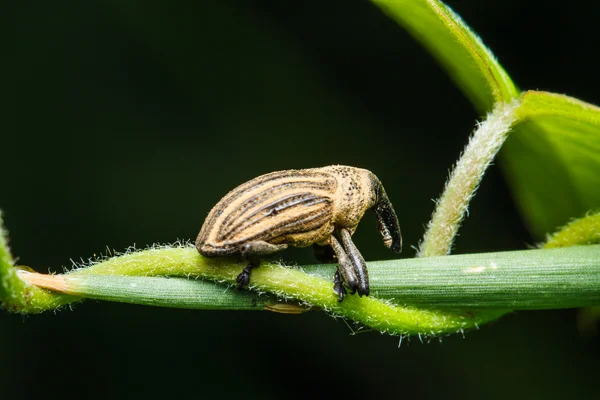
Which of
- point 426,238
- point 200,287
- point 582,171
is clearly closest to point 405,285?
point 426,238

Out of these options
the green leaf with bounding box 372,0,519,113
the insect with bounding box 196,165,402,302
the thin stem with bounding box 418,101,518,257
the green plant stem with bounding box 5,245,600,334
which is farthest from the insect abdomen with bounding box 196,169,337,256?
the green leaf with bounding box 372,0,519,113

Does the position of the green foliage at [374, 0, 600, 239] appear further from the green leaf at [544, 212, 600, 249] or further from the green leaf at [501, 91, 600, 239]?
the green leaf at [544, 212, 600, 249]

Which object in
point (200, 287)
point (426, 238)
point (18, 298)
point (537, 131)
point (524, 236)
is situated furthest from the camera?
point (524, 236)

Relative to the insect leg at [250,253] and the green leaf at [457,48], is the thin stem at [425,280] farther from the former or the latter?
the green leaf at [457,48]

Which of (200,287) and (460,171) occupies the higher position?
(460,171)

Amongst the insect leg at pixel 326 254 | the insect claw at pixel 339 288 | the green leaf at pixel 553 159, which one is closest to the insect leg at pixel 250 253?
the insect claw at pixel 339 288

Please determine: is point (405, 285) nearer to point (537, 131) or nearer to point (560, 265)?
point (560, 265)
